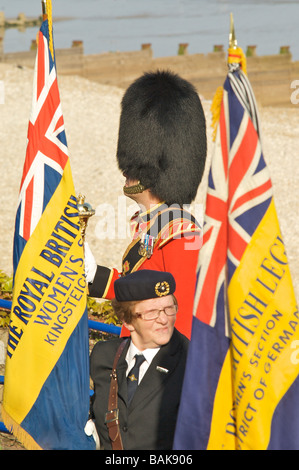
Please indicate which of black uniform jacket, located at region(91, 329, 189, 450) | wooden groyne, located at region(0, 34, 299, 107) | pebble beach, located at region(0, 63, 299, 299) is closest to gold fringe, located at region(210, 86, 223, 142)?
black uniform jacket, located at region(91, 329, 189, 450)

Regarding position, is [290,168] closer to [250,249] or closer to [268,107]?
[268,107]

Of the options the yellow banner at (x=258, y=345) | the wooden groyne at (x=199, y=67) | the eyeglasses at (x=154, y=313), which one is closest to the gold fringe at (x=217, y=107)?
the yellow banner at (x=258, y=345)

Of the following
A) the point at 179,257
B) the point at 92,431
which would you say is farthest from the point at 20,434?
the point at 179,257

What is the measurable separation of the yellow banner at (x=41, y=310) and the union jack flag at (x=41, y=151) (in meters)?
0.10

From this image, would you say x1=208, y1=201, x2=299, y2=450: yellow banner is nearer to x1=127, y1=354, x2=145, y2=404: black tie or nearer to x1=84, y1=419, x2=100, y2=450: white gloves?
x1=127, y1=354, x2=145, y2=404: black tie

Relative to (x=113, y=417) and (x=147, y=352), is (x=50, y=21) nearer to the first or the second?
(x=147, y=352)

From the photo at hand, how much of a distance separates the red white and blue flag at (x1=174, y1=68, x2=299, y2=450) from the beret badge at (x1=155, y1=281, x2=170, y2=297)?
410 millimetres

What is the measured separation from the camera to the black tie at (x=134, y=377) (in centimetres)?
351

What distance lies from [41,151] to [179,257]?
942 millimetres

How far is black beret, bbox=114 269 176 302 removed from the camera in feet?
11.3

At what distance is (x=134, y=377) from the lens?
11.5 feet
